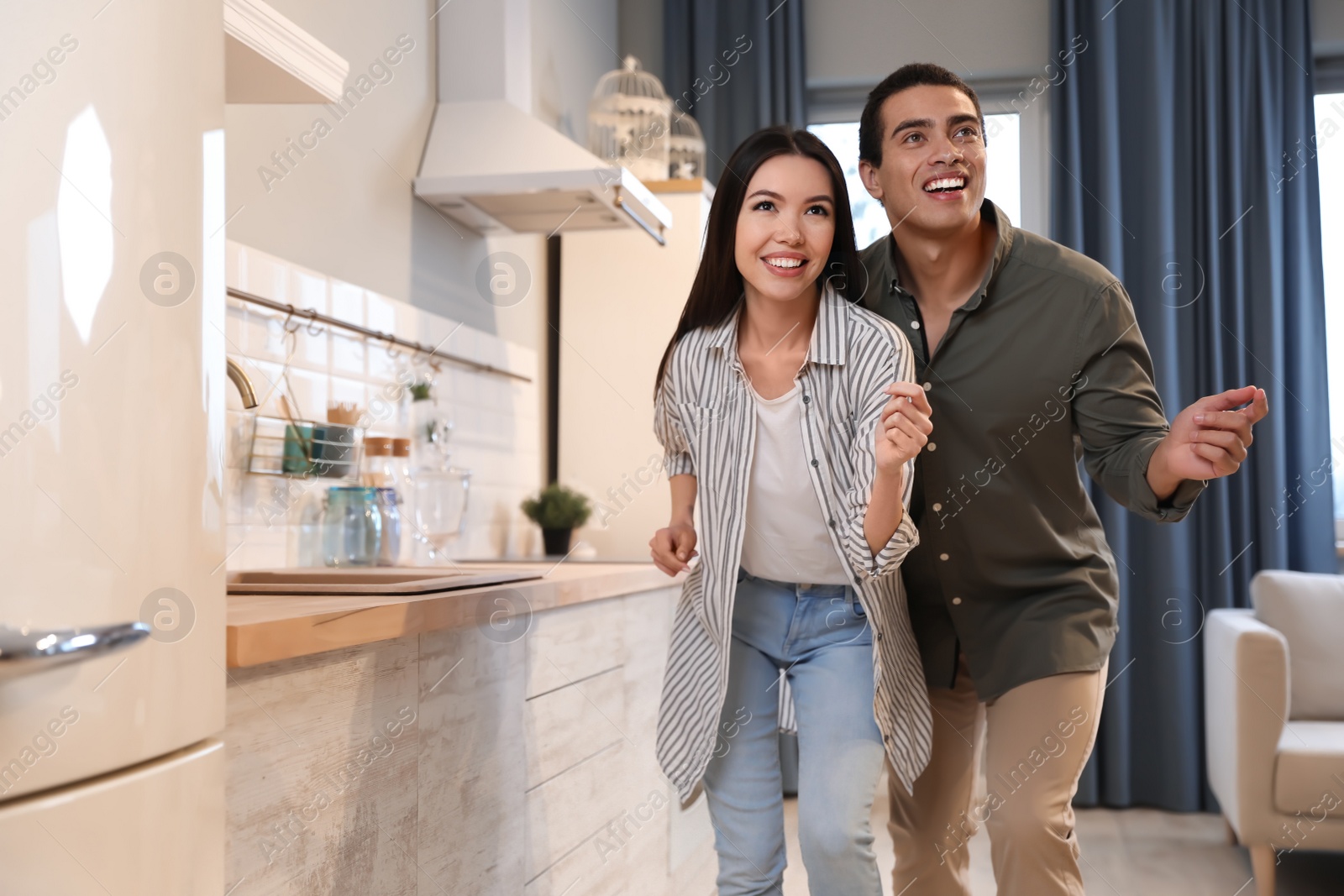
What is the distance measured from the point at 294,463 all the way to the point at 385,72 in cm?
108

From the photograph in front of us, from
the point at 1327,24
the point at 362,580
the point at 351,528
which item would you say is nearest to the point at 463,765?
the point at 362,580

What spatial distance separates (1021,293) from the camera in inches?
69.1

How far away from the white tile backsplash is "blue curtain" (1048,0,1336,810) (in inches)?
79.0

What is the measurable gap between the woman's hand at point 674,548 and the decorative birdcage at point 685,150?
2.31 meters

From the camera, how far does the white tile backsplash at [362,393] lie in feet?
6.91

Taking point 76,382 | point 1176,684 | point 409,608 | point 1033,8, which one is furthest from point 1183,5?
point 76,382

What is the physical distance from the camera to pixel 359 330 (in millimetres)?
2506

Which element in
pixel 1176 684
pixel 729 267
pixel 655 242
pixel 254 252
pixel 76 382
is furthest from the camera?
pixel 1176 684

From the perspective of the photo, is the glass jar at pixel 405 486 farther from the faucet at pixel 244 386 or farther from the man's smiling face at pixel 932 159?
the man's smiling face at pixel 932 159

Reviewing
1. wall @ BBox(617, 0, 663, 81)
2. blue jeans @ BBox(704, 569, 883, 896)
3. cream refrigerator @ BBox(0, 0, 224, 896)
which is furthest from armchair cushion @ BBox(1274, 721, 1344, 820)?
wall @ BBox(617, 0, 663, 81)

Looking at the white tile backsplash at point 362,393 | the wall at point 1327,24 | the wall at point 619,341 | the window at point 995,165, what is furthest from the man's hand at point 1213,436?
the wall at point 1327,24

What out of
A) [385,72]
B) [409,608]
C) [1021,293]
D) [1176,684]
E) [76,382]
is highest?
[385,72]

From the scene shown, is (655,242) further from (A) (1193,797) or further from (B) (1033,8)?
(A) (1193,797)

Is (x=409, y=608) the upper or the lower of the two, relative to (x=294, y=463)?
lower
